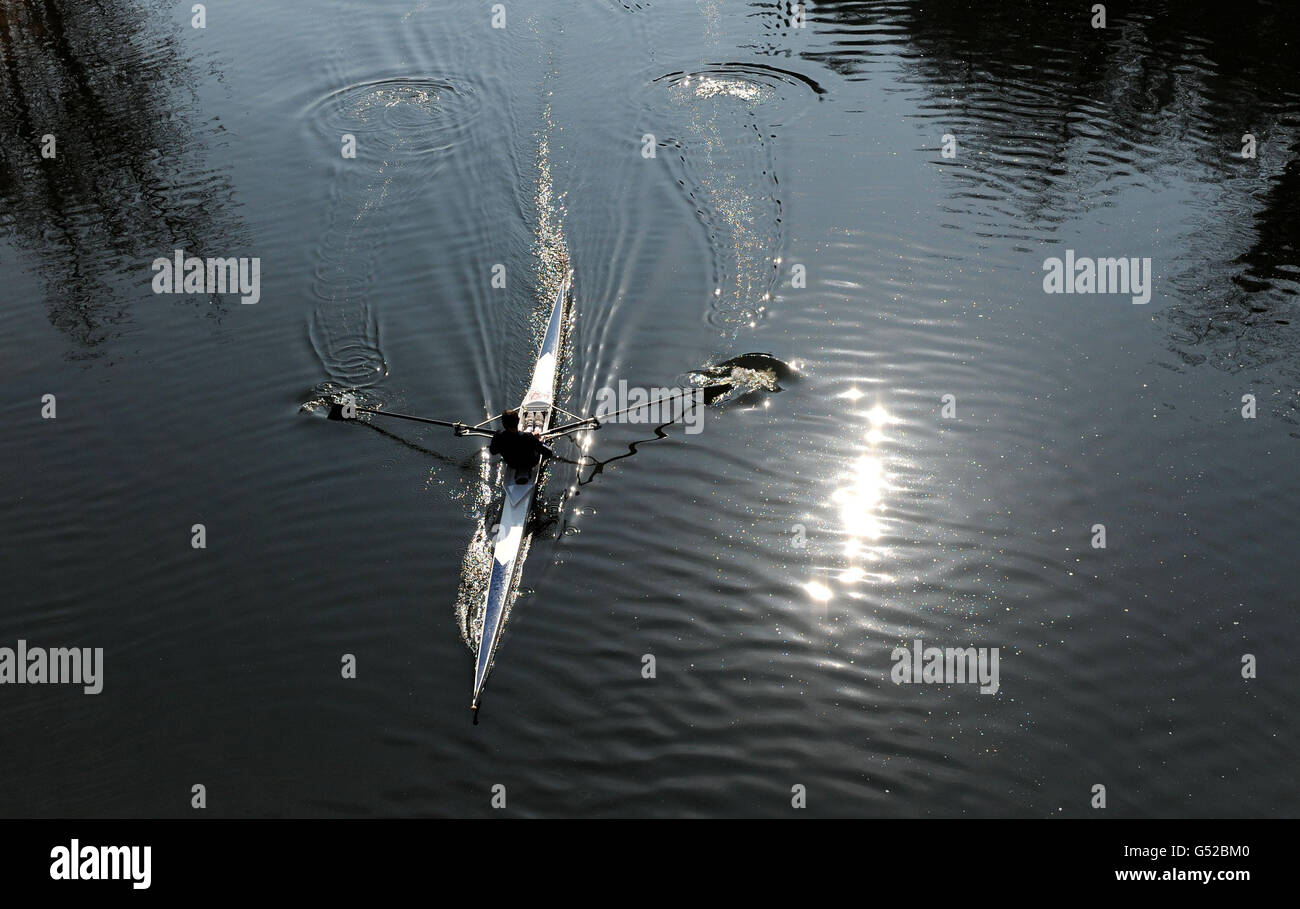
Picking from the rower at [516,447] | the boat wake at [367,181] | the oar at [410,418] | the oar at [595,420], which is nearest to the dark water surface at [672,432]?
the boat wake at [367,181]

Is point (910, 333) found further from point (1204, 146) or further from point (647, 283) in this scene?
point (1204, 146)

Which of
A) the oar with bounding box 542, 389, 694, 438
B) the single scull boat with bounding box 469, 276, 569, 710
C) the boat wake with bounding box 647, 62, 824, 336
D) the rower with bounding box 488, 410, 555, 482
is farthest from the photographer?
the boat wake with bounding box 647, 62, 824, 336

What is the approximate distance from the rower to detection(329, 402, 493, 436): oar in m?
0.51

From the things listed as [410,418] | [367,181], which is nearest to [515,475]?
[410,418]

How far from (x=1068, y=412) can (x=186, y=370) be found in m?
16.3

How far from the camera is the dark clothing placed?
1608 cm

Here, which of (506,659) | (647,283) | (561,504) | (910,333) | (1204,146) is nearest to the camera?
(506,659)

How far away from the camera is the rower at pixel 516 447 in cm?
1606

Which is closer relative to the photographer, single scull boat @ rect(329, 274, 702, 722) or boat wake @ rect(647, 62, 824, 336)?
single scull boat @ rect(329, 274, 702, 722)

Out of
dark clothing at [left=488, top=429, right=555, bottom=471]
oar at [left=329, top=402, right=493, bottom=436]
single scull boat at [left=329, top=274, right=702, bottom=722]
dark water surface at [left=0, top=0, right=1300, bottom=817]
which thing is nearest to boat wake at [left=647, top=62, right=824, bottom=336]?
dark water surface at [left=0, top=0, right=1300, bottom=817]

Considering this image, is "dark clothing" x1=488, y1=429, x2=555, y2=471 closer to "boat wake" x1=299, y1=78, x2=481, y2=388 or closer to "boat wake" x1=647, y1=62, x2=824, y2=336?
"boat wake" x1=299, y1=78, x2=481, y2=388

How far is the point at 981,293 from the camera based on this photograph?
2044 cm

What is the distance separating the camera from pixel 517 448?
1614 centimetres
